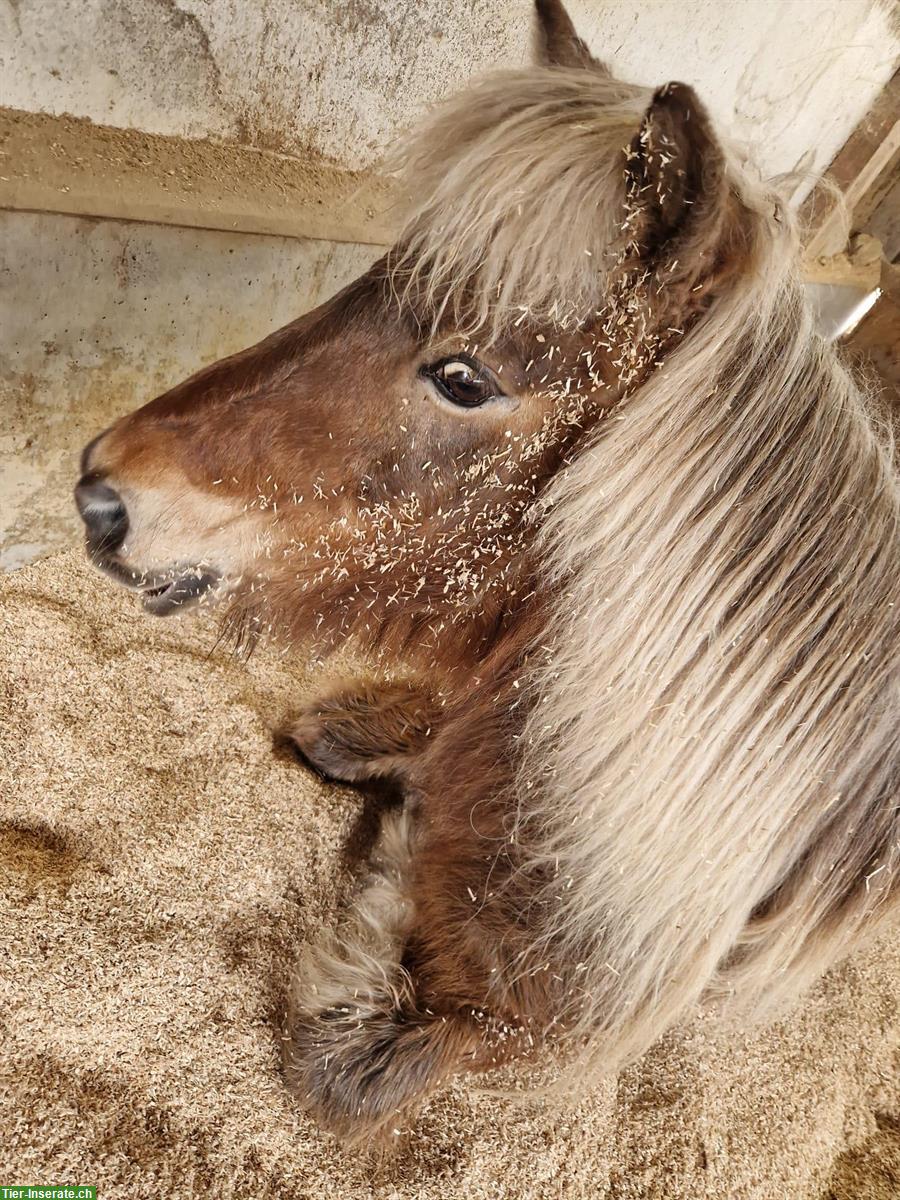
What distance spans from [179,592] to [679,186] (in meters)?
0.76

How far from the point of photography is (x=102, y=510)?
3.18 ft

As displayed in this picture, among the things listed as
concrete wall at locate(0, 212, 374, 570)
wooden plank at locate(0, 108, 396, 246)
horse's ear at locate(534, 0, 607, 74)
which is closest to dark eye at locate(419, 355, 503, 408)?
wooden plank at locate(0, 108, 396, 246)

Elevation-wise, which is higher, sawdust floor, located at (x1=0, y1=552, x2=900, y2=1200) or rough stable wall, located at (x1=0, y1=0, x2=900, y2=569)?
rough stable wall, located at (x1=0, y1=0, x2=900, y2=569)

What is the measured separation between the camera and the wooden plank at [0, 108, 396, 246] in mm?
1214

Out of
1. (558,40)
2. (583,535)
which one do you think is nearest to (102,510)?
(583,535)

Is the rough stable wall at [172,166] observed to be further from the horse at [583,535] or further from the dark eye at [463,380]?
the dark eye at [463,380]

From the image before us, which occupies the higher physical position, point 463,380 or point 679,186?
point 679,186

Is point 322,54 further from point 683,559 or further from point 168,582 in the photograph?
point 683,559

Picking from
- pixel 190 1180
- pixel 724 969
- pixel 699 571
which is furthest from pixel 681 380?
pixel 190 1180

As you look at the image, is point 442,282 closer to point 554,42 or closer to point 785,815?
point 554,42

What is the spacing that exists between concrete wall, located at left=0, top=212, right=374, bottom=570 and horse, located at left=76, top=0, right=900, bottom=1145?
45 cm

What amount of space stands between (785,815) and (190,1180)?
2.79ft

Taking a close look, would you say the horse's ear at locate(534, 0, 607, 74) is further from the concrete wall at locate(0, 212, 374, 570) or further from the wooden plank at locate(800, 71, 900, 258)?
the wooden plank at locate(800, 71, 900, 258)

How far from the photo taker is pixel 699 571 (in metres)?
0.89
